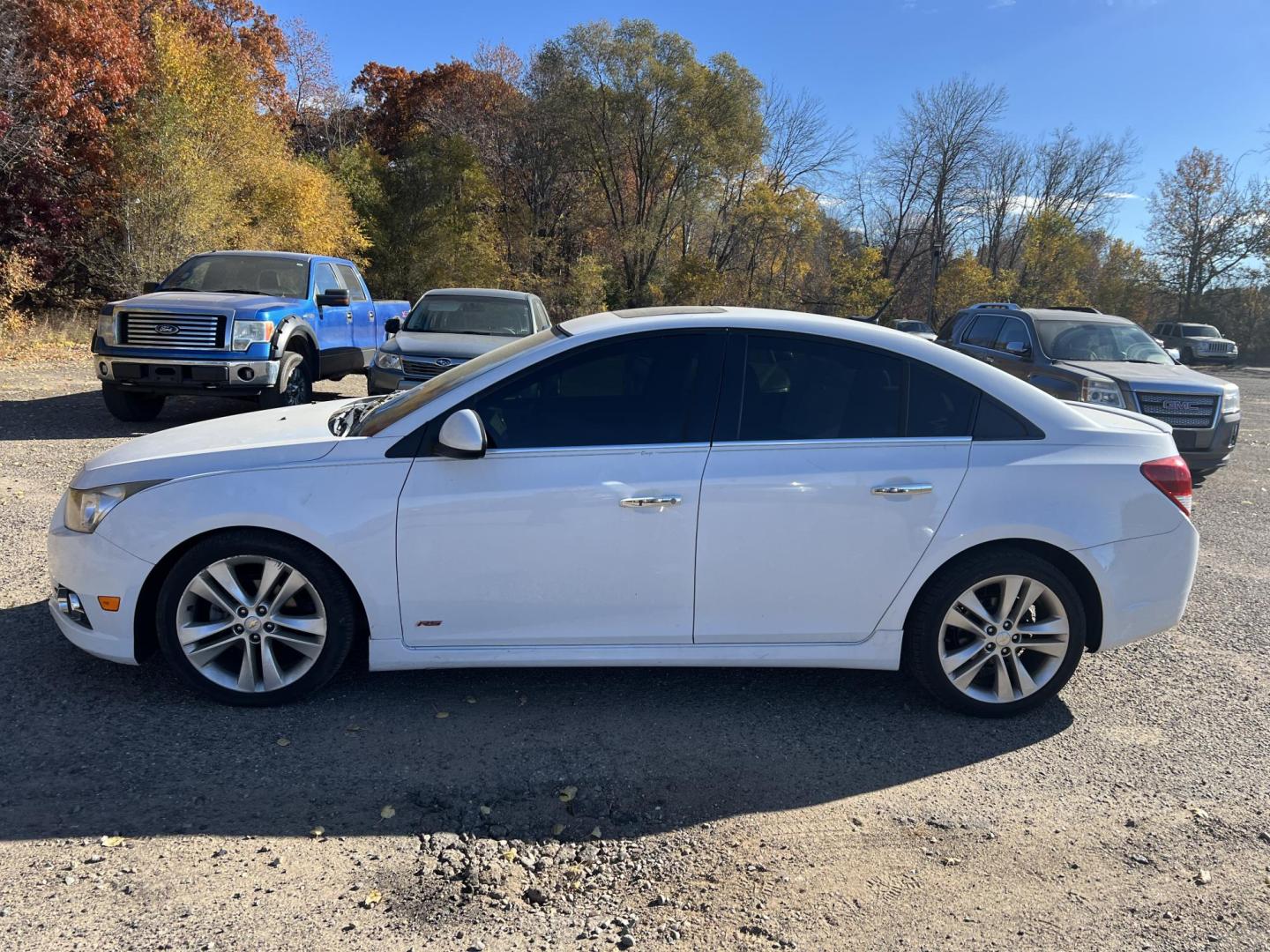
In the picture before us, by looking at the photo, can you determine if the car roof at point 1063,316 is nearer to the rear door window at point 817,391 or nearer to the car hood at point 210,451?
the rear door window at point 817,391

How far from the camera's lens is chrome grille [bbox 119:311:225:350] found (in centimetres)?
905

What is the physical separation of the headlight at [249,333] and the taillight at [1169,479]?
836 centimetres

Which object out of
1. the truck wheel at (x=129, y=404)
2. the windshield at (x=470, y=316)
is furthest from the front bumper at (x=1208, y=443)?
the truck wheel at (x=129, y=404)

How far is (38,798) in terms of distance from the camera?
301 cm

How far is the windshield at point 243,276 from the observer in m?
10.2

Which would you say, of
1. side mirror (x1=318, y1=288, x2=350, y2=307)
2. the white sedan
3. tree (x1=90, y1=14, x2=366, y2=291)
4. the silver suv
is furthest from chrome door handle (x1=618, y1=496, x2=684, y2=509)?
the silver suv

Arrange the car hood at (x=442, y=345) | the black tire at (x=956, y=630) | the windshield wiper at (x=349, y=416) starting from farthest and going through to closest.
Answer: the car hood at (x=442, y=345), the windshield wiper at (x=349, y=416), the black tire at (x=956, y=630)

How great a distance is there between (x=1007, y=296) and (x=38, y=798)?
39.7m

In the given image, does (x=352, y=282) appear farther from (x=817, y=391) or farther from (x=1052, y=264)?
(x=1052, y=264)

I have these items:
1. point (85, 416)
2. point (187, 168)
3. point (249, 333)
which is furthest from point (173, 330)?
point (187, 168)

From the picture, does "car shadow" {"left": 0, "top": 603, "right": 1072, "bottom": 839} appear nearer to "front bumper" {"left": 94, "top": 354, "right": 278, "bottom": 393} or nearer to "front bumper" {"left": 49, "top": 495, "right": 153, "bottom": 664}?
"front bumper" {"left": 49, "top": 495, "right": 153, "bottom": 664}

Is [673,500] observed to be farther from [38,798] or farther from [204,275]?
[204,275]

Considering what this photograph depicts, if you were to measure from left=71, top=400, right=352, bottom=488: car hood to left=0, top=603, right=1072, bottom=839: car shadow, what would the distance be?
37.7 inches

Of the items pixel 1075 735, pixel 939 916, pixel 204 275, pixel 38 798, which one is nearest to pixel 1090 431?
pixel 1075 735
